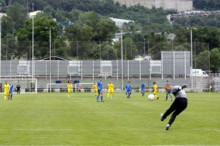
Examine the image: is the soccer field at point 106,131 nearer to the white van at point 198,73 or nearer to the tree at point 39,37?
the white van at point 198,73

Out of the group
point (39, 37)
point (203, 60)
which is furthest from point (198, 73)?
point (39, 37)

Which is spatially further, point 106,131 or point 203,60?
point 203,60

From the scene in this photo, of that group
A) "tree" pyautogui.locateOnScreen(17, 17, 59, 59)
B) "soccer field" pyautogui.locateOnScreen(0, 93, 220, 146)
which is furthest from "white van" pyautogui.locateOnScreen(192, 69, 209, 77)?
"soccer field" pyautogui.locateOnScreen(0, 93, 220, 146)

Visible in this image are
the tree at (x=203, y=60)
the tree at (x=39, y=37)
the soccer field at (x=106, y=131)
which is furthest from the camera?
the tree at (x=39, y=37)

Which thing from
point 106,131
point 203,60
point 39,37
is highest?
point 39,37

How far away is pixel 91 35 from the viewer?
7062 inches

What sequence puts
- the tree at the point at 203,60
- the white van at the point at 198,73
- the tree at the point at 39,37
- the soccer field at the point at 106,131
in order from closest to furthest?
the soccer field at the point at 106,131, the white van at the point at 198,73, the tree at the point at 203,60, the tree at the point at 39,37

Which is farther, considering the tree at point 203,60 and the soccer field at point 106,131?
the tree at point 203,60

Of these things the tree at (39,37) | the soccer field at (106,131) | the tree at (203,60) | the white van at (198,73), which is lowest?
the soccer field at (106,131)

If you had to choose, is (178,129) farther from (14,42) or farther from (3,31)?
(3,31)

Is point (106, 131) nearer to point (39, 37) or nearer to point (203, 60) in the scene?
point (203, 60)

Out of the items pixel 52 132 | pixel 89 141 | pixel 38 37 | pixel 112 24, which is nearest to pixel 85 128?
pixel 52 132

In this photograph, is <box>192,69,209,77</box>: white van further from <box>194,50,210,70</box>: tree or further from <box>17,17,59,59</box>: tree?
<box>17,17,59,59</box>: tree

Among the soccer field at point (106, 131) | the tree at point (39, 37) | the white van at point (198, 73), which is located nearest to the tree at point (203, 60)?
the white van at point (198, 73)
